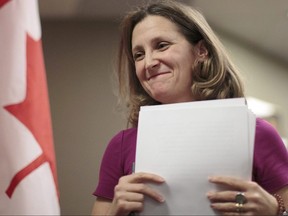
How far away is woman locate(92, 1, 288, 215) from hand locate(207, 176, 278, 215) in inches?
4.5

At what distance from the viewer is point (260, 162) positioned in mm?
817

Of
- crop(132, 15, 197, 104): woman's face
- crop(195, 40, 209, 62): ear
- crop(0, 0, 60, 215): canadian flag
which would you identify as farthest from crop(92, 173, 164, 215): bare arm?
crop(195, 40, 209, 62): ear

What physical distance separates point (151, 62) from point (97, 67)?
1.46 m

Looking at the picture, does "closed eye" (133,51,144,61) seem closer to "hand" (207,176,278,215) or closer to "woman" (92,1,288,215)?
"woman" (92,1,288,215)

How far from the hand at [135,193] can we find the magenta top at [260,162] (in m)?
0.21

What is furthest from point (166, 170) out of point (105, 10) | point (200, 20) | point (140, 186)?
point (105, 10)

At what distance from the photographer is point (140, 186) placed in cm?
67

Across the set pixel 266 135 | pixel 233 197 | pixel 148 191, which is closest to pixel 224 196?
pixel 233 197

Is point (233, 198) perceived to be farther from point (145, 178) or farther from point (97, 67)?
point (97, 67)

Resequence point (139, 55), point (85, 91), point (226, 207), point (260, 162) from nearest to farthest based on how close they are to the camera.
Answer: point (226, 207)
point (260, 162)
point (139, 55)
point (85, 91)

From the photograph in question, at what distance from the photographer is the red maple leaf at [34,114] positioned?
27.7 inches

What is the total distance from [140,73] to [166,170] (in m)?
0.31

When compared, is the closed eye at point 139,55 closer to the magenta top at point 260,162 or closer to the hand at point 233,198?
the magenta top at point 260,162

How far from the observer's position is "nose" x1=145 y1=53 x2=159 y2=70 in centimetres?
88
